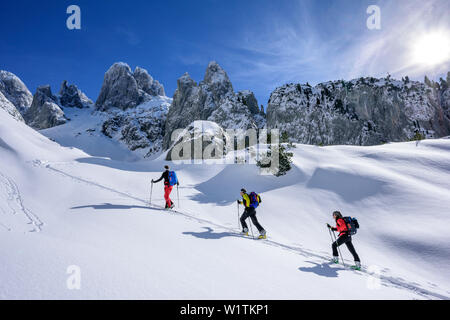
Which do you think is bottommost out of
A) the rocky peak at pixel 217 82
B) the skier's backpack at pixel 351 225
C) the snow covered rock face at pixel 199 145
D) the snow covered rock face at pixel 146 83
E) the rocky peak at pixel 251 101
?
the skier's backpack at pixel 351 225

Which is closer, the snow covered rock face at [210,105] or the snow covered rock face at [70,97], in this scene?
the snow covered rock face at [210,105]

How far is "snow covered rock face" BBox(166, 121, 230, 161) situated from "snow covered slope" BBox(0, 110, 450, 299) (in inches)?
421

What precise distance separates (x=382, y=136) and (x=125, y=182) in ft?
256

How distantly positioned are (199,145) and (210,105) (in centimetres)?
6130

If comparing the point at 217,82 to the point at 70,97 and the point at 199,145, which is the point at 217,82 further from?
the point at 70,97

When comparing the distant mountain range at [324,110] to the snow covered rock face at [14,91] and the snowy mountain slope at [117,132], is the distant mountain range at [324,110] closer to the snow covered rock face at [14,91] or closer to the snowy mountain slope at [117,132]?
the snowy mountain slope at [117,132]

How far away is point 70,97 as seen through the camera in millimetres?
134250

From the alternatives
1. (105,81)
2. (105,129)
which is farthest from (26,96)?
(105,129)

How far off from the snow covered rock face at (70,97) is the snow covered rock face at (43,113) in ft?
26.9

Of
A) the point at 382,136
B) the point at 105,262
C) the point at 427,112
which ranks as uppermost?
the point at 427,112

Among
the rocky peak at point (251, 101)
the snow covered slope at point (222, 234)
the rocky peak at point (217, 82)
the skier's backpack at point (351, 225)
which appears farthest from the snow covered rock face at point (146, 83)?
the skier's backpack at point (351, 225)

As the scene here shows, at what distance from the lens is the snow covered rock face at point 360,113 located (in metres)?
66.1
